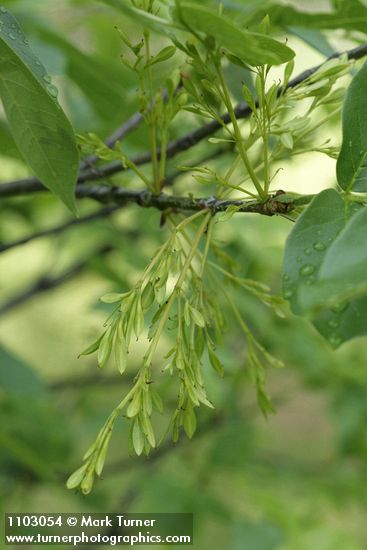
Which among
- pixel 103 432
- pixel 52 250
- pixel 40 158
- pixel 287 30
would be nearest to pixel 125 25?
pixel 52 250

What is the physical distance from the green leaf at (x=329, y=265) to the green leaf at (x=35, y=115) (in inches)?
8.9

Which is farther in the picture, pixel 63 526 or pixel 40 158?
pixel 63 526

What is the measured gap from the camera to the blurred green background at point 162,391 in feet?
4.07

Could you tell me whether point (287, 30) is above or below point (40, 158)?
above

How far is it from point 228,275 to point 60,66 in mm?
561

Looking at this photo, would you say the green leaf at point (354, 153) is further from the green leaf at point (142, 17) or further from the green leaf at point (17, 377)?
the green leaf at point (17, 377)

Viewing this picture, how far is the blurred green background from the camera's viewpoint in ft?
4.07

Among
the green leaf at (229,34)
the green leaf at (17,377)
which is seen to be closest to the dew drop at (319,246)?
the green leaf at (229,34)

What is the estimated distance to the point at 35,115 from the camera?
0.68 meters

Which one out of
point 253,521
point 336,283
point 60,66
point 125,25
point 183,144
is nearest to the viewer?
point 336,283

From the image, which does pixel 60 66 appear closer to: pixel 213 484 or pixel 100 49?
pixel 100 49

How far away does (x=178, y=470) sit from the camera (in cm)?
187

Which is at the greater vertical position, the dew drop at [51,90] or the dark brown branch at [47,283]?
the dark brown branch at [47,283]

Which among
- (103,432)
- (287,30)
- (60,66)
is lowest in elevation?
(103,432)
